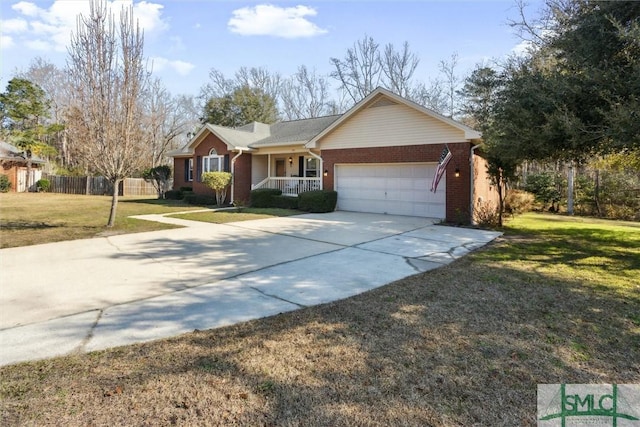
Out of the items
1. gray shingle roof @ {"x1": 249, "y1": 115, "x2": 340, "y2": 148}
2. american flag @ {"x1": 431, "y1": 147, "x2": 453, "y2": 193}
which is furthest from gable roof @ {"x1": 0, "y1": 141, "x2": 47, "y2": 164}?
american flag @ {"x1": 431, "y1": 147, "x2": 453, "y2": 193}

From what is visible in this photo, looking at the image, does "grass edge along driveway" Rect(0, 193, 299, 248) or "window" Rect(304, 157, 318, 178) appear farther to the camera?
"window" Rect(304, 157, 318, 178)

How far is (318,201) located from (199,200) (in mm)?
8425

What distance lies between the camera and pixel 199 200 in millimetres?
20953

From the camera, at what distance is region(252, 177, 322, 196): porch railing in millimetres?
18531

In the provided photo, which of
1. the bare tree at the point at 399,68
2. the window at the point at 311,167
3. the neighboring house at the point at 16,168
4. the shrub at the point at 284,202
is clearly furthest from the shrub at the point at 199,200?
the bare tree at the point at 399,68

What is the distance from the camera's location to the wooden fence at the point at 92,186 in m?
30.0

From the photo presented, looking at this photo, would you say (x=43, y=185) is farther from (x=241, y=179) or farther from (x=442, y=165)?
(x=442, y=165)

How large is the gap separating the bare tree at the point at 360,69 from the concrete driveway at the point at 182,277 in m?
27.9

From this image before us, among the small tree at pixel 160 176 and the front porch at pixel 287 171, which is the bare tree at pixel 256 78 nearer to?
the small tree at pixel 160 176

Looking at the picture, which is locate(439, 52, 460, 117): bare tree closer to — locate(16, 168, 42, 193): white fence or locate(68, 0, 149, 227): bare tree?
locate(68, 0, 149, 227): bare tree

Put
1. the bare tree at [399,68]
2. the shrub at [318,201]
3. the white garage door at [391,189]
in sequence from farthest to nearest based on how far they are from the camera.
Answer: the bare tree at [399,68] → the shrub at [318,201] → the white garage door at [391,189]

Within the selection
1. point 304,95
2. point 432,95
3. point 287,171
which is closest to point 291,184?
point 287,171

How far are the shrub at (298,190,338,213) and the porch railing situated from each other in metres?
1.62

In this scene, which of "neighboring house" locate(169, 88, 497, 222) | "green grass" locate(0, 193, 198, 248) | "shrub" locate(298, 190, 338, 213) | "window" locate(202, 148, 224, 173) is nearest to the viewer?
"green grass" locate(0, 193, 198, 248)
